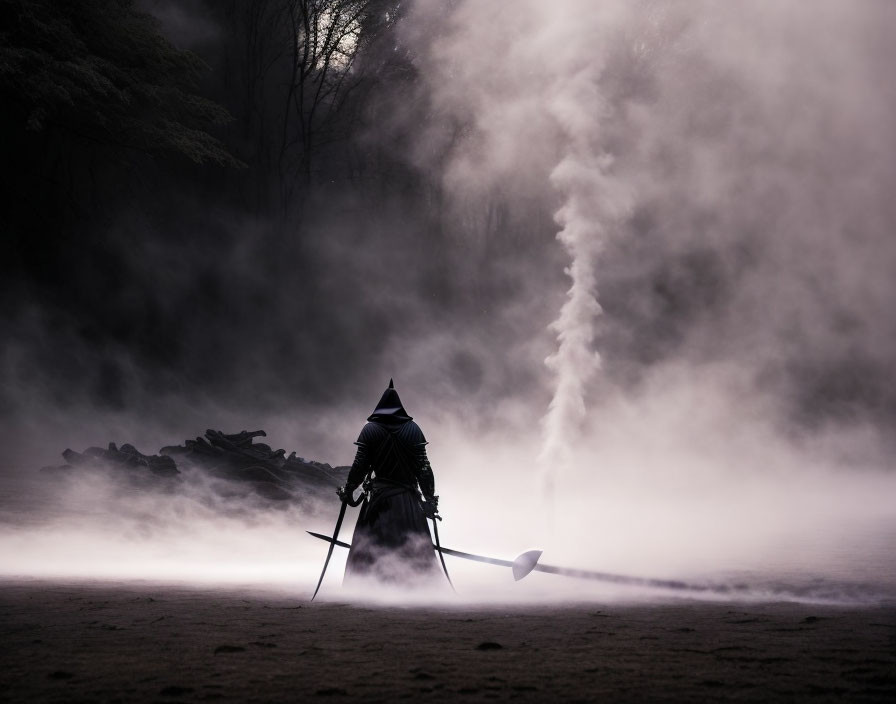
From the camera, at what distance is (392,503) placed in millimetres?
7766

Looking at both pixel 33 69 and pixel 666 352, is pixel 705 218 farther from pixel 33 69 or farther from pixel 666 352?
pixel 33 69

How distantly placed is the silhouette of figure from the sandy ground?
0.81 m

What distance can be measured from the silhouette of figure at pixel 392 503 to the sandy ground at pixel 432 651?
0.81 meters

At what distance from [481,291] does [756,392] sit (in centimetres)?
1007

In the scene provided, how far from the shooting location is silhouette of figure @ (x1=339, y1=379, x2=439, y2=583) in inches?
301

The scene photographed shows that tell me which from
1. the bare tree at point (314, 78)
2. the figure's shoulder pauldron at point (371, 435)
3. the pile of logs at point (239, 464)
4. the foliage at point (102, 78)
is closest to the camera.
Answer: the figure's shoulder pauldron at point (371, 435)

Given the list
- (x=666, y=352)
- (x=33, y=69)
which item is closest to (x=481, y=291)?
(x=666, y=352)

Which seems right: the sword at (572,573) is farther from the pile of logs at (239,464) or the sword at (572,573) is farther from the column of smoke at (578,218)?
the pile of logs at (239,464)

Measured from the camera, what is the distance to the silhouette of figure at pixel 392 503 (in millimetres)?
7633

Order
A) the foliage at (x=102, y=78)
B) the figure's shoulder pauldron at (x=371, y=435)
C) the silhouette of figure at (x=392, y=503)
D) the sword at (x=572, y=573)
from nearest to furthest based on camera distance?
the sword at (x=572, y=573) → the silhouette of figure at (x=392, y=503) → the figure's shoulder pauldron at (x=371, y=435) → the foliage at (x=102, y=78)

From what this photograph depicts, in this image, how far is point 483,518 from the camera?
606 inches

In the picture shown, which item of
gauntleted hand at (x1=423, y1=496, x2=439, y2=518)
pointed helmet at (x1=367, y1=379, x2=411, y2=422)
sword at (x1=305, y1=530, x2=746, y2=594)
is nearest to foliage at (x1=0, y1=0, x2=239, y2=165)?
pointed helmet at (x1=367, y1=379, x2=411, y2=422)

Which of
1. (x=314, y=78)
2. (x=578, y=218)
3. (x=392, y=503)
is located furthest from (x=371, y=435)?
(x=314, y=78)

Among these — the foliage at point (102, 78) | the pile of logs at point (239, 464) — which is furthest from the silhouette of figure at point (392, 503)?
the foliage at point (102, 78)
